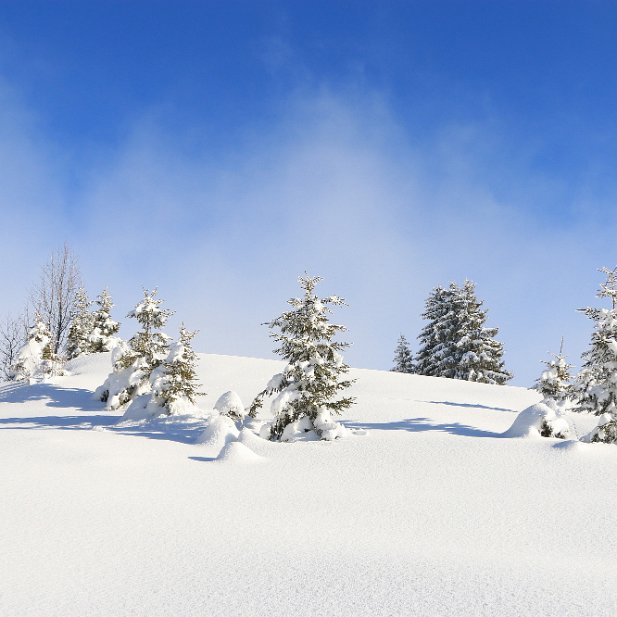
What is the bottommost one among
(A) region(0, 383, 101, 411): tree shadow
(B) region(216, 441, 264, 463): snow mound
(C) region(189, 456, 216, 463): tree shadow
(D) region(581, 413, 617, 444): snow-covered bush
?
(A) region(0, 383, 101, 411): tree shadow

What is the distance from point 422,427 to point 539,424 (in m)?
3.51

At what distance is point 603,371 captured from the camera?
1574 centimetres

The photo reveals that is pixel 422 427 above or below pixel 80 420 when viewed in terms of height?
above

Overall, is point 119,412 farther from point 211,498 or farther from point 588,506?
point 588,506

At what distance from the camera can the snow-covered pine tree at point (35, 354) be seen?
30.6 metres

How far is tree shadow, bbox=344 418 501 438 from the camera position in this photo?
15089 millimetres

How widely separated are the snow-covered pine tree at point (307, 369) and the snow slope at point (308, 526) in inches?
54.8

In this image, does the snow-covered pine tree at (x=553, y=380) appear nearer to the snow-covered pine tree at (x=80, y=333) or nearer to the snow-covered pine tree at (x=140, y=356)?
the snow-covered pine tree at (x=140, y=356)

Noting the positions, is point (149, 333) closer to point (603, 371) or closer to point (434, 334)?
point (603, 371)

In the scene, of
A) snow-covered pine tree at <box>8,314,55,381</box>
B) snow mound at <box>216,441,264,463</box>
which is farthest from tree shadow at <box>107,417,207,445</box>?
snow-covered pine tree at <box>8,314,55,381</box>

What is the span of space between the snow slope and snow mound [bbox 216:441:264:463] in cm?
3

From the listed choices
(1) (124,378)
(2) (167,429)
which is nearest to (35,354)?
(1) (124,378)

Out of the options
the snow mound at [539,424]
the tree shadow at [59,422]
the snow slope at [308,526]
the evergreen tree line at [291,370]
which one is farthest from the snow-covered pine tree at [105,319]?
the snow mound at [539,424]

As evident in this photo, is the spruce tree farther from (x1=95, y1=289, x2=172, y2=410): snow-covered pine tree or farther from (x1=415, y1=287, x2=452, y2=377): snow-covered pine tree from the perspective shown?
(x1=415, y1=287, x2=452, y2=377): snow-covered pine tree
